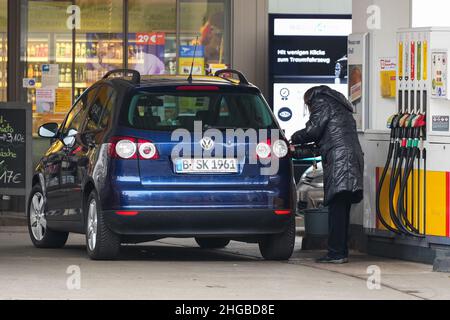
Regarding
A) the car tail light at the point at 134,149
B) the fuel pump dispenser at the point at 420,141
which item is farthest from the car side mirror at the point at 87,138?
the fuel pump dispenser at the point at 420,141

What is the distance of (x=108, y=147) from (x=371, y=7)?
10.8ft

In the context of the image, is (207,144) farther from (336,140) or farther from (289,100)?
(289,100)

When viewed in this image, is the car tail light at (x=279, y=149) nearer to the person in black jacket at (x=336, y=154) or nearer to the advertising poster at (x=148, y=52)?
the person in black jacket at (x=336, y=154)

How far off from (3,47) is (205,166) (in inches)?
329

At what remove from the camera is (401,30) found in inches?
483

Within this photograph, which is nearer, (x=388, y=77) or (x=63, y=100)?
(x=388, y=77)

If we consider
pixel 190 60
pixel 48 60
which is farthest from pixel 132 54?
pixel 48 60

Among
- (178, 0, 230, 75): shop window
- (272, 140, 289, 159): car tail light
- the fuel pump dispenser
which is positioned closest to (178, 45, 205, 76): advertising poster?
(178, 0, 230, 75): shop window

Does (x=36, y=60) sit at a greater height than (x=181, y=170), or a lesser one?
greater

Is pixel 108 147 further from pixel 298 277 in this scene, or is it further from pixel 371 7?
pixel 371 7

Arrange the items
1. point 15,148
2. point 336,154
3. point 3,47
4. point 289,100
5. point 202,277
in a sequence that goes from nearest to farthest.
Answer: point 202,277, point 336,154, point 15,148, point 3,47, point 289,100

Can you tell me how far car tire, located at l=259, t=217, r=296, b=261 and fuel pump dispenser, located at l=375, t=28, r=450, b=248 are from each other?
1002 mm

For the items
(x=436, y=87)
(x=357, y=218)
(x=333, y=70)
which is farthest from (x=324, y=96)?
(x=333, y=70)

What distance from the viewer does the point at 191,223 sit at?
11328mm
